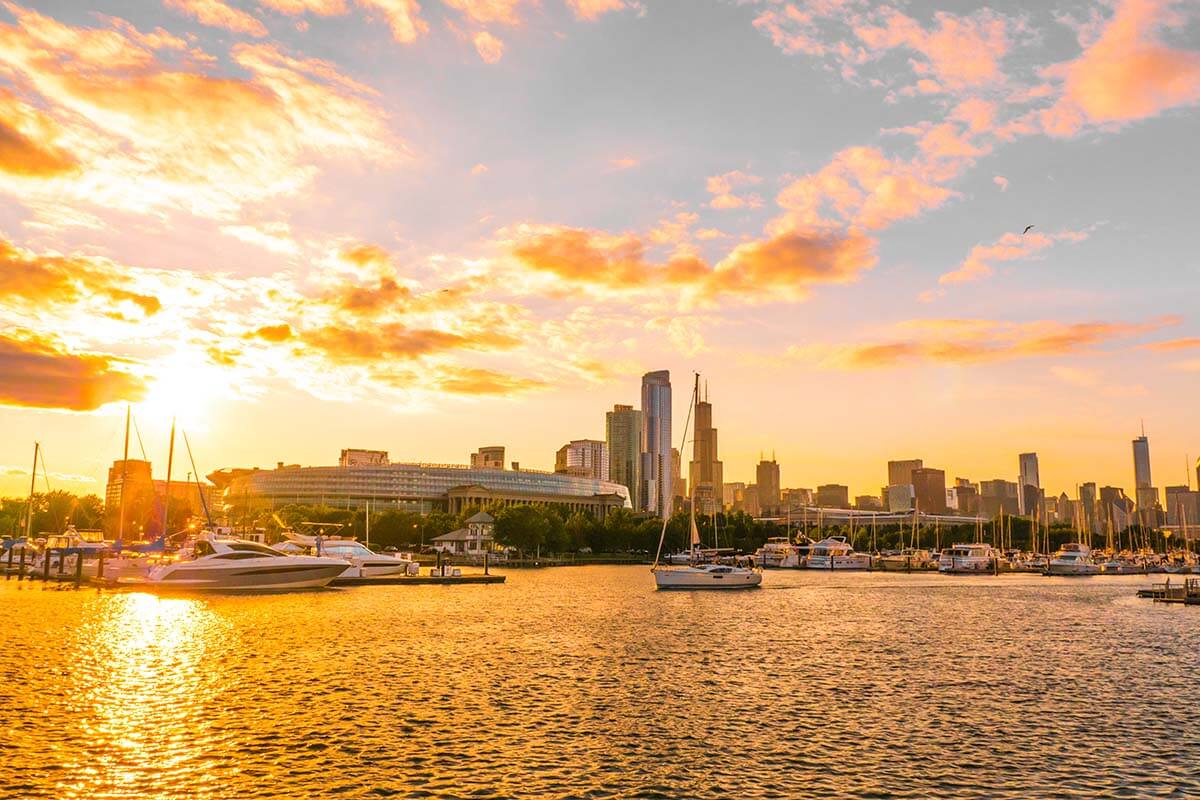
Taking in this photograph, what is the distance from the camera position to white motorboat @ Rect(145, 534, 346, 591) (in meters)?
96.8

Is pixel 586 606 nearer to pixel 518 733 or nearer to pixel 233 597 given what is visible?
pixel 233 597

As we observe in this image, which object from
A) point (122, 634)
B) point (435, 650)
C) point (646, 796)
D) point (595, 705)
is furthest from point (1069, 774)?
point (122, 634)

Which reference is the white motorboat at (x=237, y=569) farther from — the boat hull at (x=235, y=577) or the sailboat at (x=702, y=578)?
the sailboat at (x=702, y=578)

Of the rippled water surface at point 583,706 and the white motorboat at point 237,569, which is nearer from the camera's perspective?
the rippled water surface at point 583,706

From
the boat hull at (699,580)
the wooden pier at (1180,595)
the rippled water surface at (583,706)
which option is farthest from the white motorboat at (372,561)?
the wooden pier at (1180,595)

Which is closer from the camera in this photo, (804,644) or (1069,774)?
(1069,774)

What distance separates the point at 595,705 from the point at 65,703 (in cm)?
2415

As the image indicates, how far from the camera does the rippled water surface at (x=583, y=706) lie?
30656 mm

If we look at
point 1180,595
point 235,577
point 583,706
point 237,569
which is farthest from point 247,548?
point 1180,595

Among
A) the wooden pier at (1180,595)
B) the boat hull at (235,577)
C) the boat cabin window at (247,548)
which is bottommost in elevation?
the wooden pier at (1180,595)

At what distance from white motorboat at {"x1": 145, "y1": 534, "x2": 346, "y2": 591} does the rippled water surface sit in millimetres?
16522

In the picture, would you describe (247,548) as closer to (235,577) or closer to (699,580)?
(235,577)

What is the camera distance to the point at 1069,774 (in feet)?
104

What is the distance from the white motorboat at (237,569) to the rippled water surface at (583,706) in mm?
16522
